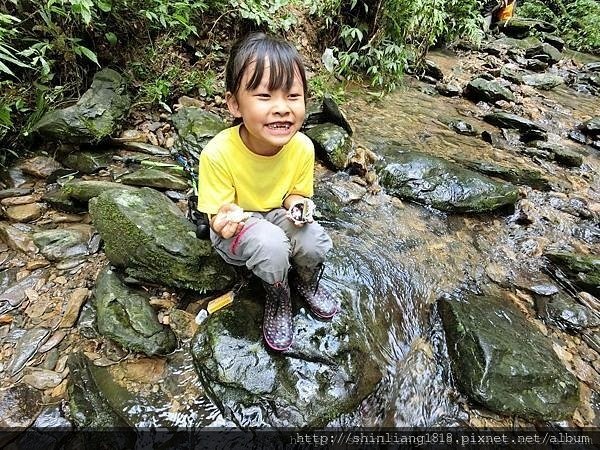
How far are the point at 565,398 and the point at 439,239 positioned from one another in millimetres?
1533

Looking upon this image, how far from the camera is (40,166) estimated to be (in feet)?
11.0

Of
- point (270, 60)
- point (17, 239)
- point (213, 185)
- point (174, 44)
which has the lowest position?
point (17, 239)

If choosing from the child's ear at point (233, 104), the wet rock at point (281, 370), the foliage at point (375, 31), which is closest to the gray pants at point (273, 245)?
the wet rock at point (281, 370)

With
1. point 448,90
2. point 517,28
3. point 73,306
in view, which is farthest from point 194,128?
point 517,28

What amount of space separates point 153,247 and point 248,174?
0.81 metres

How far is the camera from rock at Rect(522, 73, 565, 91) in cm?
782

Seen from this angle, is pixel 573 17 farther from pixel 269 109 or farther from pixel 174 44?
pixel 269 109

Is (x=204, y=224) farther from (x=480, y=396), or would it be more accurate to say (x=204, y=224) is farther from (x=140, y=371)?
(x=480, y=396)

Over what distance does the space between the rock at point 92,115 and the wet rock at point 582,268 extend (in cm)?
413

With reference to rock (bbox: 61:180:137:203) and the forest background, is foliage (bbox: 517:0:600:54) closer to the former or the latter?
the forest background

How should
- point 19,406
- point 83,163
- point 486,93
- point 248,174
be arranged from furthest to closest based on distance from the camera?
point 486,93 < point 83,163 < point 248,174 < point 19,406

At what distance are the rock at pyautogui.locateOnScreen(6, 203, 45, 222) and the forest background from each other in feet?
1.75

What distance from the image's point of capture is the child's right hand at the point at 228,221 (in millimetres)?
2041

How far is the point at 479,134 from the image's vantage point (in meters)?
5.50
